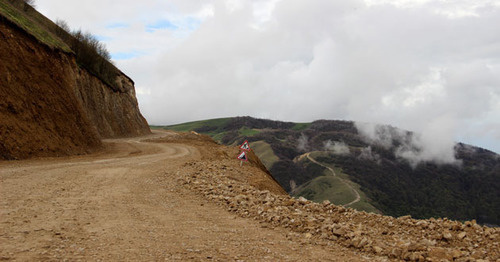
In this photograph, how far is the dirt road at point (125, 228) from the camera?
212 inches

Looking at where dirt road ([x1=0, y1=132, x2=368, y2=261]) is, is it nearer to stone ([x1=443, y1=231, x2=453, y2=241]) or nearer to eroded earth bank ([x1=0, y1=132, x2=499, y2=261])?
eroded earth bank ([x1=0, y1=132, x2=499, y2=261])

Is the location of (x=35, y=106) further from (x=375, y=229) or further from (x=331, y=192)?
(x=331, y=192)

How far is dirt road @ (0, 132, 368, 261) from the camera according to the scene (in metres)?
5.38

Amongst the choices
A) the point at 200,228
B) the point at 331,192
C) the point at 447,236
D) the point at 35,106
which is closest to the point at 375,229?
the point at 447,236

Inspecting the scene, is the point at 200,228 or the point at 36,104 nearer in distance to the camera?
the point at 200,228

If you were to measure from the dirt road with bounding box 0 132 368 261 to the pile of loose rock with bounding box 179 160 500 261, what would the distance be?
0.45m

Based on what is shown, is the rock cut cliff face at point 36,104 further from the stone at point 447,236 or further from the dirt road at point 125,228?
the stone at point 447,236

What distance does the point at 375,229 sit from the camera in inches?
301

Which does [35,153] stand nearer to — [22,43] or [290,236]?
[22,43]

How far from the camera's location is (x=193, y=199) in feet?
35.3

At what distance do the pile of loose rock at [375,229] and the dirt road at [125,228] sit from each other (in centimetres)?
45

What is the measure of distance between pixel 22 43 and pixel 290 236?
2567cm

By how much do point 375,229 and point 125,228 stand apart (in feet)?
20.6

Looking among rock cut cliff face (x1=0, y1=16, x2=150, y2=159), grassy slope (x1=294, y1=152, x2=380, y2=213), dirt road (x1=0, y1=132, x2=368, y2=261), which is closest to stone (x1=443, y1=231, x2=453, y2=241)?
dirt road (x1=0, y1=132, x2=368, y2=261)
